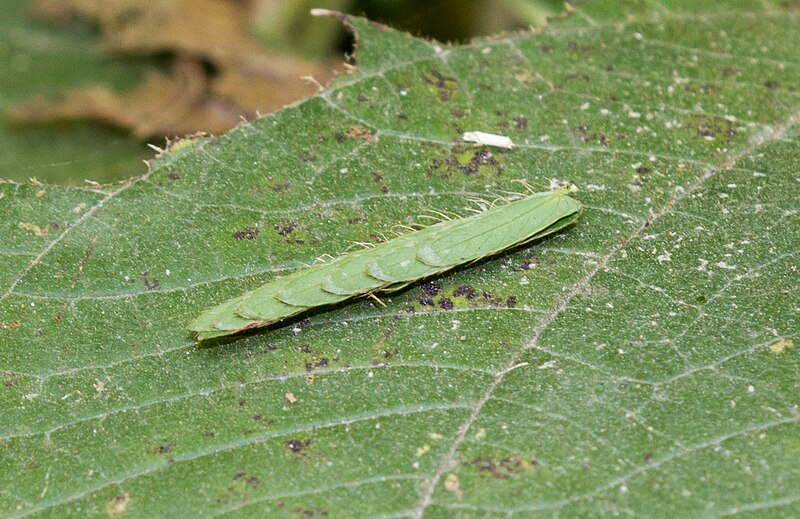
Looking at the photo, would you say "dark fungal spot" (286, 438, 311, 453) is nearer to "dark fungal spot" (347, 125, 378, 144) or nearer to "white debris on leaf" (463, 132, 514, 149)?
"dark fungal spot" (347, 125, 378, 144)

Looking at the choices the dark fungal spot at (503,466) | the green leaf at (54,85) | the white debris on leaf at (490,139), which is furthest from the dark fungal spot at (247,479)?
the green leaf at (54,85)

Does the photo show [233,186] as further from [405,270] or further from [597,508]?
[597,508]

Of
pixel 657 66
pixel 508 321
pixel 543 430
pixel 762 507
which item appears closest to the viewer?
pixel 762 507

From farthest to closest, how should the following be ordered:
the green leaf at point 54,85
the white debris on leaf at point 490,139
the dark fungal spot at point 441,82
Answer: the green leaf at point 54,85, the dark fungal spot at point 441,82, the white debris on leaf at point 490,139

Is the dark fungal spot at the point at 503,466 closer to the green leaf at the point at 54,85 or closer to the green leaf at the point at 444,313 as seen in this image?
the green leaf at the point at 444,313

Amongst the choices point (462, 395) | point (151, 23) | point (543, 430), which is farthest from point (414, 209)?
point (151, 23)

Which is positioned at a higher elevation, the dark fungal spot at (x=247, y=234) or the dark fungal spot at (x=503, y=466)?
the dark fungal spot at (x=247, y=234)
